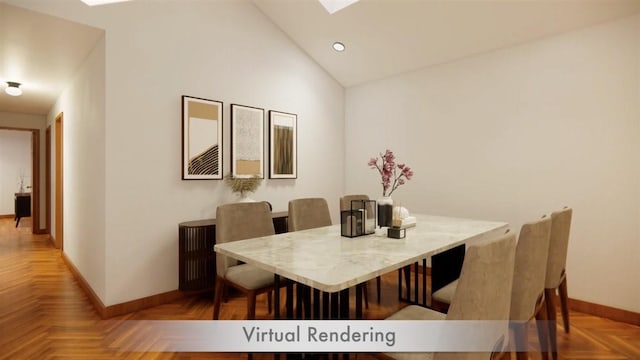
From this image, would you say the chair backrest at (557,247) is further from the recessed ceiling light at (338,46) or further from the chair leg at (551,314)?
the recessed ceiling light at (338,46)

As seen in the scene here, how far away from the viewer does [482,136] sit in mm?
3330

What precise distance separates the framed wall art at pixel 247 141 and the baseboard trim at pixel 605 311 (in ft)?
10.5

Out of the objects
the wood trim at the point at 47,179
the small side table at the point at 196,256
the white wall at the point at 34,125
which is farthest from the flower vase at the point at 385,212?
the white wall at the point at 34,125

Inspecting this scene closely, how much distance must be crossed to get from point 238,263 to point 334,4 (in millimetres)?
2657

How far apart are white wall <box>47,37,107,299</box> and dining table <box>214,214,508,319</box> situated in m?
1.68

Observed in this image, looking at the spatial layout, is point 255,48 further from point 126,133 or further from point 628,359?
point 628,359

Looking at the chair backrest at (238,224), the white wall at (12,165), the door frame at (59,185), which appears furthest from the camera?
the white wall at (12,165)

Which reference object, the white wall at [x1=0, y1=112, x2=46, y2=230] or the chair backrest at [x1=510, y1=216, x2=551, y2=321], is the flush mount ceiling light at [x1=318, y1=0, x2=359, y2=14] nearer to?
the chair backrest at [x1=510, y1=216, x2=551, y2=321]

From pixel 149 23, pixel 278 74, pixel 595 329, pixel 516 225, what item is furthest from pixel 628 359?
pixel 149 23

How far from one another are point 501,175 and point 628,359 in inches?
65.2

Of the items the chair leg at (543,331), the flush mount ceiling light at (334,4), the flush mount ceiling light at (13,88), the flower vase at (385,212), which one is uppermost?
the flush mount ceiling light at (334,4)

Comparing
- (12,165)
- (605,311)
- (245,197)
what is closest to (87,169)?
(245,197)

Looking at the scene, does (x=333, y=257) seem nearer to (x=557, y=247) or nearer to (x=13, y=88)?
(x=557, y=247)

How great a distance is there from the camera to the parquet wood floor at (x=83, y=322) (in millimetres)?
2113
